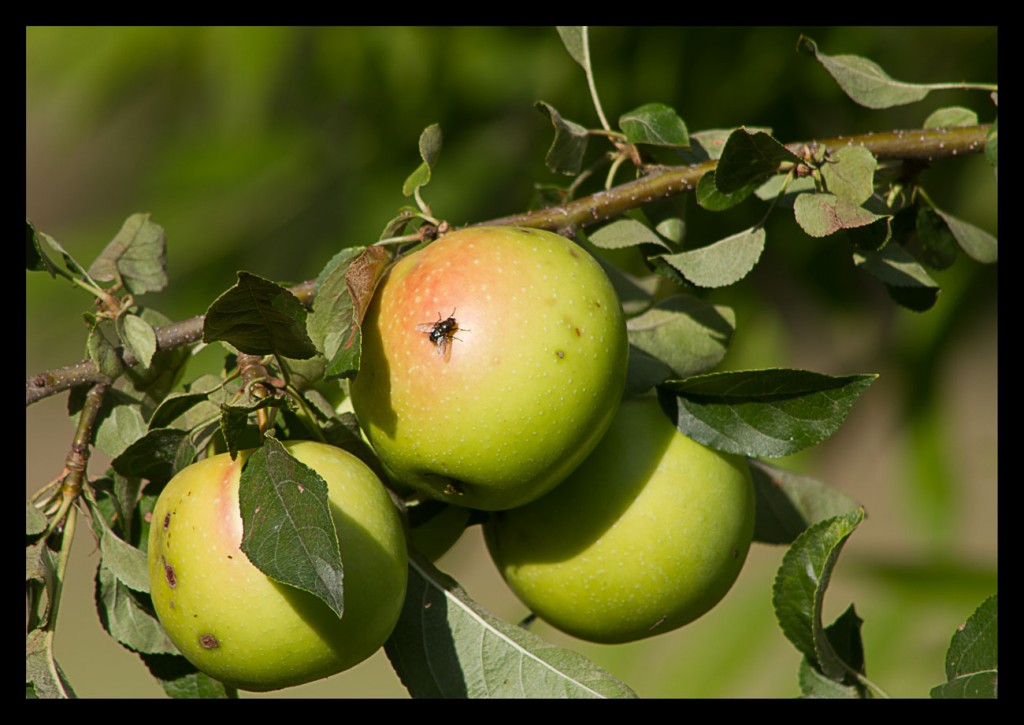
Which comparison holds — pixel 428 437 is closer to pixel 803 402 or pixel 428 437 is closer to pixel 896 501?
pixel 803 402

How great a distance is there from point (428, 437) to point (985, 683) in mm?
473

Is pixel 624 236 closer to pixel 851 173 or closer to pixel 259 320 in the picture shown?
pixel 851 173

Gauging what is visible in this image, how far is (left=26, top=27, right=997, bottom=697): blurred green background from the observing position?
1.69 meters

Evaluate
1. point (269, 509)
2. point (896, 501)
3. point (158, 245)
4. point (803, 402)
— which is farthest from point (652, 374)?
point (896, 501)

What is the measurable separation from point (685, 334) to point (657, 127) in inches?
8.2

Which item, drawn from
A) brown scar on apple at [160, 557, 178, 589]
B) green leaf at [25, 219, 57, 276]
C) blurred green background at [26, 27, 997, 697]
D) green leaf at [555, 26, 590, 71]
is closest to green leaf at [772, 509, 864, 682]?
brown scar on apple at [160, 557, 178, 589]

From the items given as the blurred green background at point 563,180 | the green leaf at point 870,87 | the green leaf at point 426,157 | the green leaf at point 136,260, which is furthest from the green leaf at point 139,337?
the blurred green background at point 563,180

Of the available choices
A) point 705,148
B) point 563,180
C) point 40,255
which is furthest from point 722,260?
point 563,180

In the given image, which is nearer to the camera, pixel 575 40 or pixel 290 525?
pixel 290 525

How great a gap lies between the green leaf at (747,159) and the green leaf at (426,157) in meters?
0.25

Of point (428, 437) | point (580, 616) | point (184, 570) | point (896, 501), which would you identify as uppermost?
point (428, 437)

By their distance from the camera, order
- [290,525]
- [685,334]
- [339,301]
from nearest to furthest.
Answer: [290,525] < [339,301] < [685,334]

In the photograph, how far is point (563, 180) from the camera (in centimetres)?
201

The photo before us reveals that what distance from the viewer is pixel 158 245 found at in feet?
3.30
